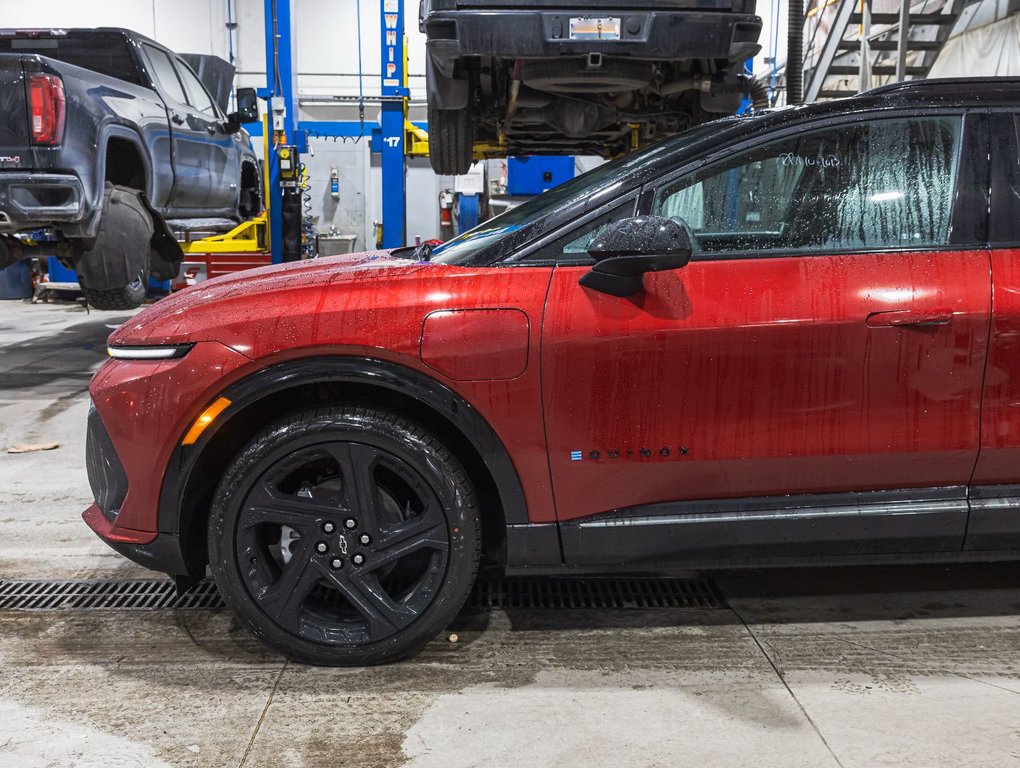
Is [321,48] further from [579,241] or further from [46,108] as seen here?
[579,241]

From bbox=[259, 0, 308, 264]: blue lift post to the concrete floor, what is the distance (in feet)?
21.6

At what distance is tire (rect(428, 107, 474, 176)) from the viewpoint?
5.92 metres

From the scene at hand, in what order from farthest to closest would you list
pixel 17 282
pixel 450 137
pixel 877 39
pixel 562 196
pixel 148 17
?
1. pixel 148 17
2. pixel 17 282
3. pixel 877 39
4. pixel 450 137
5. pixel 562 196

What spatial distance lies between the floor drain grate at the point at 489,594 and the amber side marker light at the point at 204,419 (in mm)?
806

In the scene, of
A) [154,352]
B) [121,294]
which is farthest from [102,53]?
[154,352]

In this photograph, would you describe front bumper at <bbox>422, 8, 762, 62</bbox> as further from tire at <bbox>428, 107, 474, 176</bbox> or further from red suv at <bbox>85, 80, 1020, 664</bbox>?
red suv at <bbox>85, 80, 1020, 664</bbox>

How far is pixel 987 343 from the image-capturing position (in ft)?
7.61

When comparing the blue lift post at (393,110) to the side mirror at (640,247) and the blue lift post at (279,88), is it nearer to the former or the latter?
the blue lift post at (279,88)

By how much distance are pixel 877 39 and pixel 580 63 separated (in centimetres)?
569

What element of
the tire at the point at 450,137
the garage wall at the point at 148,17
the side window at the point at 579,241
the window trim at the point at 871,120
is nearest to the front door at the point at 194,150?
the tire at the point at 450,137

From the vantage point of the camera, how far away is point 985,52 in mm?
7844

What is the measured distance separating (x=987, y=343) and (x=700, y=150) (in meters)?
0.93

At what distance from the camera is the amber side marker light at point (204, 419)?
2.33 metres

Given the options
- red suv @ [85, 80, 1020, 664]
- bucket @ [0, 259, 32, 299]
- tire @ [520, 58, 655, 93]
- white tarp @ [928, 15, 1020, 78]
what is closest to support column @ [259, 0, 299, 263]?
tire @ [520, 58, 655, 93]
